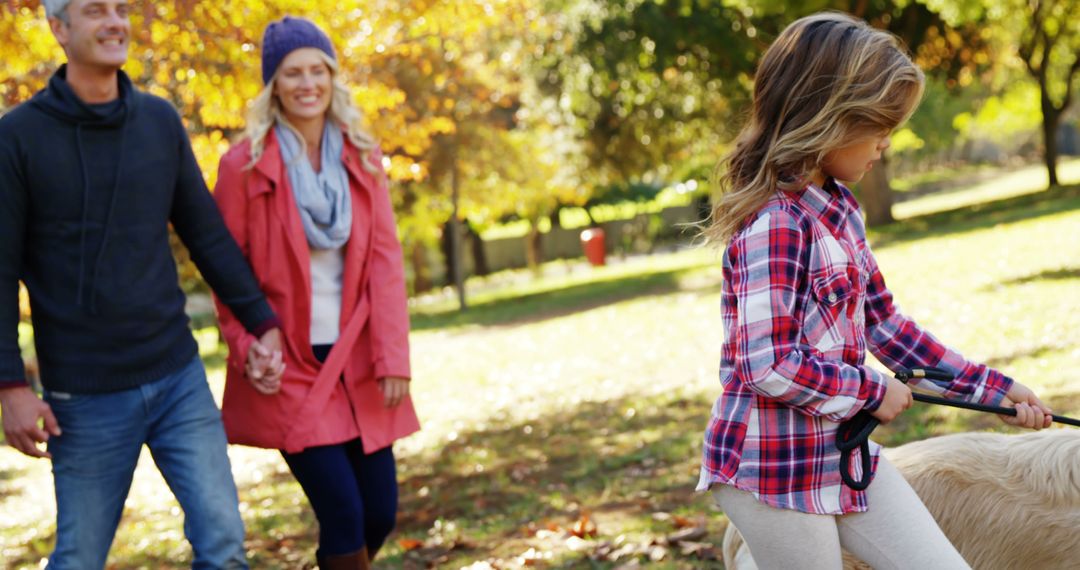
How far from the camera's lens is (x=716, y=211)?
3.07m

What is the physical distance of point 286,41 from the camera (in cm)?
474

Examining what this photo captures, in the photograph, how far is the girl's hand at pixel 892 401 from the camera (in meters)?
2.86

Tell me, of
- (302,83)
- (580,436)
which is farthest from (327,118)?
(580,436)

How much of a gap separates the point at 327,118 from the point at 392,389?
3.71 ft

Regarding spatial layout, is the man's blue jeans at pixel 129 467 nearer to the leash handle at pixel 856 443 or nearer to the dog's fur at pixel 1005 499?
the dog's fur at pixel 1005 499

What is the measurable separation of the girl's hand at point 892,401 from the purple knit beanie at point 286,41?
280 cm

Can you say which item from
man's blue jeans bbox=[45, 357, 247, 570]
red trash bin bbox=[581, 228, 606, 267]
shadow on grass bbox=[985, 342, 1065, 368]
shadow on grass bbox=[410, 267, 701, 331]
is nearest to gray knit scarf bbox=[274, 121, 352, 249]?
man's blue jeans bbox=[45, 357, 247, 570]

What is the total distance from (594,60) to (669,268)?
5.54m

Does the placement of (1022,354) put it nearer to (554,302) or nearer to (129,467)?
(129,467)

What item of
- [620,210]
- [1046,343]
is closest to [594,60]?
[1046,343]

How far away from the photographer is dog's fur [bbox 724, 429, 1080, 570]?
325 centimetres

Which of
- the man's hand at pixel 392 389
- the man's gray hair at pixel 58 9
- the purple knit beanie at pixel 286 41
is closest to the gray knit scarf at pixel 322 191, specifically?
the purple knit beanie at pixel 286 41

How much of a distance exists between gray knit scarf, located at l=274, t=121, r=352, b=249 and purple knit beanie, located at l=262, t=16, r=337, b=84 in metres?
0.24

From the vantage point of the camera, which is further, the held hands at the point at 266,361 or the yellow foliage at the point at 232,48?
the yellow foliage at the point at 232,48
